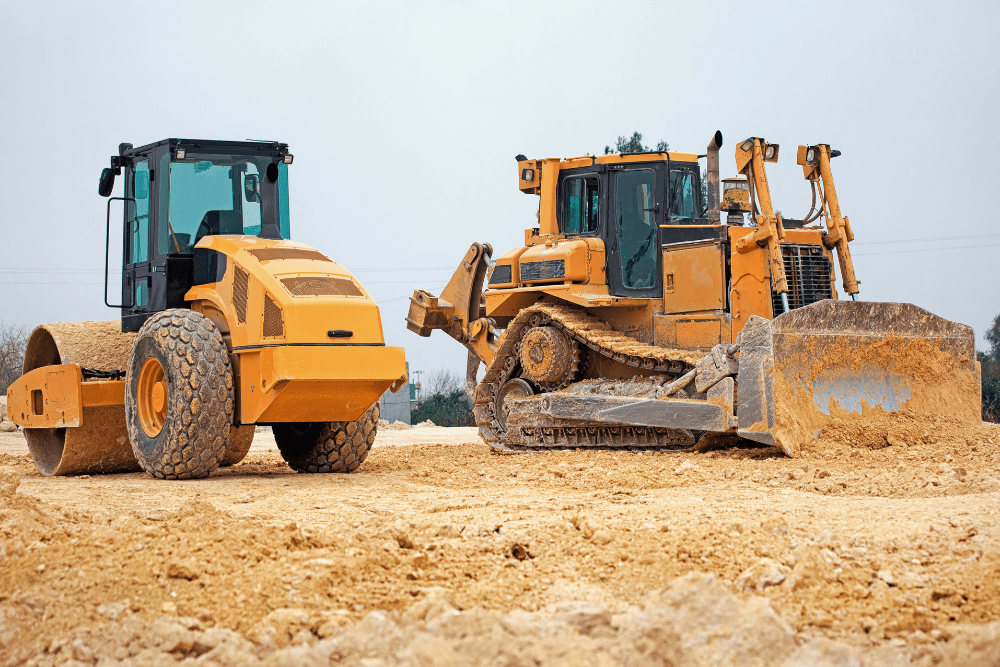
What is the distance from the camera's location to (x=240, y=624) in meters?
3.89

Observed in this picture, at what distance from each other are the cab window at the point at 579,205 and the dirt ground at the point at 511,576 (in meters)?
5.20

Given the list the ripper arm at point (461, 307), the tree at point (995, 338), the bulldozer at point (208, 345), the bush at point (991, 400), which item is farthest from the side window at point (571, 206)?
the tree at point (995, 338)

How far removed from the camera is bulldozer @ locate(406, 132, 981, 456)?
9406 millimetres

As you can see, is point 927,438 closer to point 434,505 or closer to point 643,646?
point 434,505

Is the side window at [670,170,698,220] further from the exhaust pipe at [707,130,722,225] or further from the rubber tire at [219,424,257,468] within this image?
the rubber tire at [219,424,257,468]

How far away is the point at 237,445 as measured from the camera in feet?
34.7

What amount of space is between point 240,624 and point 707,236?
8.00m

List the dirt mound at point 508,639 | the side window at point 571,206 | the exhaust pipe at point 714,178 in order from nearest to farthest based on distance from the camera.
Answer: the dirt mound at point 508,639 → the exhaust pipe at point 714,178 → the side window at point 571,206

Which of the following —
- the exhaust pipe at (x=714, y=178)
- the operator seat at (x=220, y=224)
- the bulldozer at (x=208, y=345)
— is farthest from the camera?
the exhaust pipe at (x=714, y=178)

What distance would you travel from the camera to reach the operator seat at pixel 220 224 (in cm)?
934

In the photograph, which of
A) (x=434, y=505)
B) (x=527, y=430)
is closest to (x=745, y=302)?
(x=527, y=430)

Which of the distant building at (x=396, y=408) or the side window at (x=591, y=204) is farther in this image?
the distant building at (x=396, y=408)

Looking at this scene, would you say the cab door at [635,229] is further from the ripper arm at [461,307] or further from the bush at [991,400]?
the bush at [991,400]

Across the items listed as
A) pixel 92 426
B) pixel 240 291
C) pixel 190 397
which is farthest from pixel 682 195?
pixel 92 426
